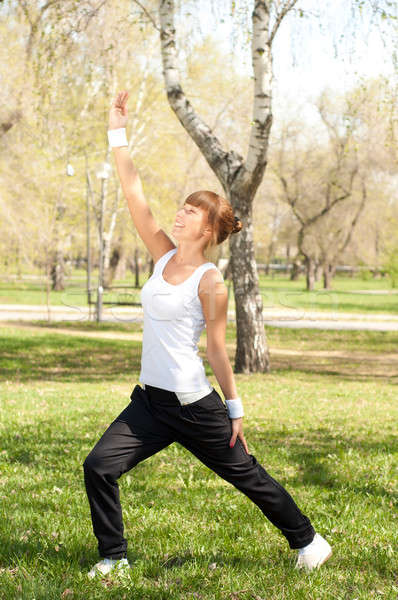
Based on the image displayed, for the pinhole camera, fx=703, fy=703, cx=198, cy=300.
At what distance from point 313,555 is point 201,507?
1.28m

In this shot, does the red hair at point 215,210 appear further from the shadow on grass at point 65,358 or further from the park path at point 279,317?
the park path at point 279,317

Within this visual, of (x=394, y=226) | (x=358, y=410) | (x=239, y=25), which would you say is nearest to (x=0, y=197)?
(x=239, y=25)

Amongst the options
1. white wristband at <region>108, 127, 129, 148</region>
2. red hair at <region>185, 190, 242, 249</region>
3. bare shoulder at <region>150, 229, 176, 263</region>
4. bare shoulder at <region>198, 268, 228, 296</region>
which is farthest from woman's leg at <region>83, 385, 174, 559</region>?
white wristband at <region>108, 127, 129, 148</region>

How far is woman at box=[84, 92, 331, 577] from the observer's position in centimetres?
337

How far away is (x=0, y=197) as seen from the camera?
32.1 metres

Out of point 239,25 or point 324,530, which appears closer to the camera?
point 324,530

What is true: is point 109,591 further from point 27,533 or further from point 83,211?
point 83,211

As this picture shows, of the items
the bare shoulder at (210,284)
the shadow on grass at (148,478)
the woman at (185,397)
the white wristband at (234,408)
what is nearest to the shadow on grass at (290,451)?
the shadow on grass at (148,478)

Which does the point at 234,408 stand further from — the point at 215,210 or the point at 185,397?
the point at 215,210

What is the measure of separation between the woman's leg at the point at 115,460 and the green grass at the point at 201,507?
238 millimetres

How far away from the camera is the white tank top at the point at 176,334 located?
335cm

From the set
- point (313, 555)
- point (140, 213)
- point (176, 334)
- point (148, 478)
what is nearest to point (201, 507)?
point (148, 478)

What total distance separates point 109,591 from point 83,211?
36888 mm

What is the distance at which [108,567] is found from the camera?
11.4ft
